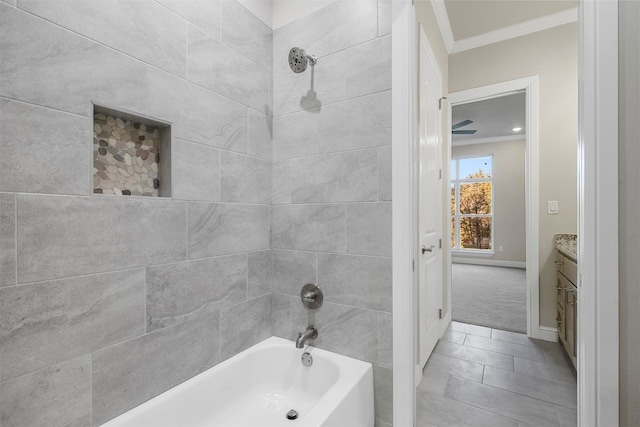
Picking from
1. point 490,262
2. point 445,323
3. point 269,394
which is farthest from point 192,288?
point 490,262

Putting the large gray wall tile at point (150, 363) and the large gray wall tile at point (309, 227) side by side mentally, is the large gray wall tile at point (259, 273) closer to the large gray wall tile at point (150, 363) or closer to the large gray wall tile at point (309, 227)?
the large gray wall tile at point (309, 227)

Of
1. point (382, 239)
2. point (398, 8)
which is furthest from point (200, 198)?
point (398, 8)

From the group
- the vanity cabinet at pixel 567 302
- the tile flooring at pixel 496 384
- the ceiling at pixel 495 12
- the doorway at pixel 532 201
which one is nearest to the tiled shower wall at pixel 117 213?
the tile flooring at pixel 496 384

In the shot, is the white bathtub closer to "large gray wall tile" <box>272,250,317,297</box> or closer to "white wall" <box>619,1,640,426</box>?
"large gray wall tile" <box>272,250,317,297</box>

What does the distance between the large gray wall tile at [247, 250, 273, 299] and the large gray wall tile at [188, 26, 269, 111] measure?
2.90ft

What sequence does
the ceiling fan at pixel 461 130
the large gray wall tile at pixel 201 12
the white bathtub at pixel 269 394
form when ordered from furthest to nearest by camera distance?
the ceiling fan at pixel 461 130 → the large gray wall tile at pixel 201 12 → the white bathtub at pixel 269 394

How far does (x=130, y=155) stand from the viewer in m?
1.23

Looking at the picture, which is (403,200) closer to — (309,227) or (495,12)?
(309,227)

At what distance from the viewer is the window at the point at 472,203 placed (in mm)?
6680

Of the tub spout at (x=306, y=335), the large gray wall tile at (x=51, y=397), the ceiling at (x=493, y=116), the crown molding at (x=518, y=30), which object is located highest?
the crown molding at (x=518, y=30)

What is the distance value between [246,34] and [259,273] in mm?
1387

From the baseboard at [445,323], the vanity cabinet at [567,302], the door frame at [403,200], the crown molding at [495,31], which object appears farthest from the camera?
the baseboard at [445,323]

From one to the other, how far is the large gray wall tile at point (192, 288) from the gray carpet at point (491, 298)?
2.70 meters

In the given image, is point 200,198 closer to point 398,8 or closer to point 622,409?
point 398,8
